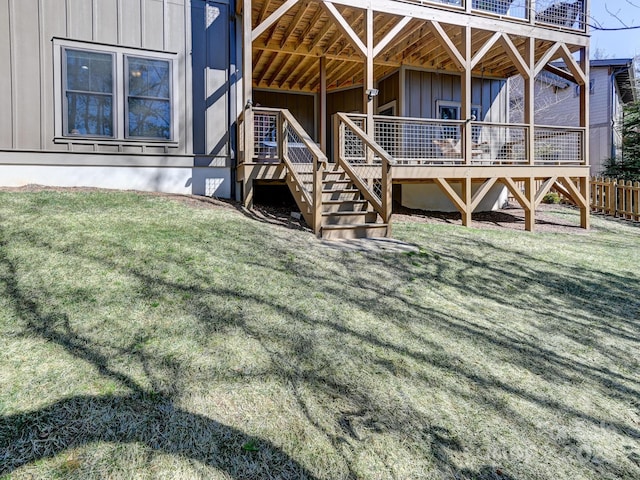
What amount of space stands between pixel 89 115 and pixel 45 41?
4.29 ft

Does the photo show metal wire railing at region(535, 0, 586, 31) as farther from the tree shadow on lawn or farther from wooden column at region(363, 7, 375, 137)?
the tree shadow on lawn

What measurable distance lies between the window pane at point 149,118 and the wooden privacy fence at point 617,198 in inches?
479

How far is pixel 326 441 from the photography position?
2266 millimetres

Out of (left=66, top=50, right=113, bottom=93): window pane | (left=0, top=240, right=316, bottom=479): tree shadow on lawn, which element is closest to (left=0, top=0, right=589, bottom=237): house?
(left=66, top=50, right=113, bottom=93): window pane

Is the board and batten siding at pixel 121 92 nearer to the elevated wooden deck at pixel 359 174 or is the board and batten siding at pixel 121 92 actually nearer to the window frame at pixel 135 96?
the window frame at pixel 135 96

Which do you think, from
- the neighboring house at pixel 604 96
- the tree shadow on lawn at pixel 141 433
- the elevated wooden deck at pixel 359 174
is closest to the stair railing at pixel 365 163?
the elevated wooden deck at pixel 359 174

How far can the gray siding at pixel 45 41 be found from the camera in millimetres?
7070

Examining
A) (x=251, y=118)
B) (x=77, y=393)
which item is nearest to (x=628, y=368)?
(x=77, y=393)

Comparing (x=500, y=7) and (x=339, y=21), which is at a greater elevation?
→ (x=500, y=7)

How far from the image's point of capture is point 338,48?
403 inches

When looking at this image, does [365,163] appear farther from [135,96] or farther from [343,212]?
[135,96]

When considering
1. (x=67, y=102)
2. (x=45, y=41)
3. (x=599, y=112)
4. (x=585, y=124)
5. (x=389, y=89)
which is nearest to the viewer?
(x=45, y=41)

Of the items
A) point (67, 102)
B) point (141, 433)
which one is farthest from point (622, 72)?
point (141, 433)

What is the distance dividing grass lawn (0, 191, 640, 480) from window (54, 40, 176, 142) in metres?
2.68
